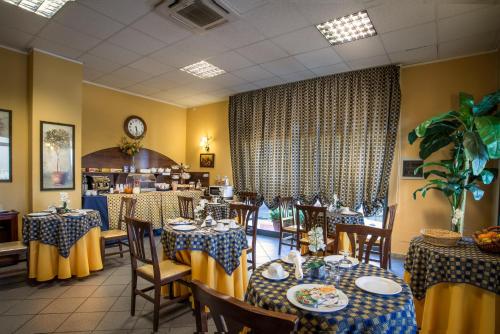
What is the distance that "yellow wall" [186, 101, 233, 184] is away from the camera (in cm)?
691

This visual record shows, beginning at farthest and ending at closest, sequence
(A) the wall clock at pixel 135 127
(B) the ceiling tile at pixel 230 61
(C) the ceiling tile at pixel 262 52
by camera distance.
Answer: (A) the wall clock at pixel 135 127, (B) the ceiling tile at pixel 230 61, (C) the ceiling tile at pixel 262 52

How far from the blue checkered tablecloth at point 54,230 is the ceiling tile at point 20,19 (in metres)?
2.47

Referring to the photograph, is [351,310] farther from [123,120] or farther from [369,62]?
[123,120]

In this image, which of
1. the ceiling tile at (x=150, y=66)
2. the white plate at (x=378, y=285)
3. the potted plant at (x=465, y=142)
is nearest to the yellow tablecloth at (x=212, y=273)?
the white plate at (x=378, y=285)

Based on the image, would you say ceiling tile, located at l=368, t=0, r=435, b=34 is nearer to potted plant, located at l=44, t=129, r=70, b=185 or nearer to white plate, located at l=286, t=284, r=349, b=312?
white plate, located at l=286, t=284, r=349, b=312

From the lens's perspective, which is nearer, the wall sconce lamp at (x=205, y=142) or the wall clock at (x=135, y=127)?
the wall clock at (x=135, y=127)

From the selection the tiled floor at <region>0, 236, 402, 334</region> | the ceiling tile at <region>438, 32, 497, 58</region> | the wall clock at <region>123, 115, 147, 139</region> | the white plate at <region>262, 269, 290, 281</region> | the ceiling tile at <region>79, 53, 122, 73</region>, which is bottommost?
the tiled floor at <region>0, 236, 402, 334</region>

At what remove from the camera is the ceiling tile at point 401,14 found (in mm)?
2887

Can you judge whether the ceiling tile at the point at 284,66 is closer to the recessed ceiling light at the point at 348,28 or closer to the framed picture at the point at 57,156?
the recessed ceiling light at the point at 348,28

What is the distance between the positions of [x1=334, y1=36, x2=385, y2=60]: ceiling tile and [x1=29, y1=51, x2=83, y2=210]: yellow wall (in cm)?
431

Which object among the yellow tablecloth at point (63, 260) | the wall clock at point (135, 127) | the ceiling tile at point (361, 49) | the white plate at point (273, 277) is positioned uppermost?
the ceiling tile at point (361, 49)

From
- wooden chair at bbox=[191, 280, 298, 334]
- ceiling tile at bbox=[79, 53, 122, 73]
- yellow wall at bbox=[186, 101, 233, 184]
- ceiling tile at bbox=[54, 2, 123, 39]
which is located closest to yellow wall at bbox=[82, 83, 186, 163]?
yellow wall at bbox=[186, 101, 233, 184]

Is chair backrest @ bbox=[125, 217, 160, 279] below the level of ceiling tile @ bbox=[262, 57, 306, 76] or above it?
below

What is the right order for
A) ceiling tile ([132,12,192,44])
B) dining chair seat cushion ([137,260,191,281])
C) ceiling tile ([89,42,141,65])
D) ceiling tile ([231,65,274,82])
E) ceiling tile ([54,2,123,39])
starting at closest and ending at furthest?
dining chair seat cushion ([137,260,191,281]) < ceiling tile ([54,2,123,39]) < ceiling tile ([132,12,192,44]) < ceiling tile ([89,42,141,65]) < ceiling tile ([231,65,274,82])
